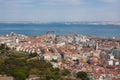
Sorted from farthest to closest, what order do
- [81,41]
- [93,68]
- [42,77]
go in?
[81,41] → [93,68] → [42,77]

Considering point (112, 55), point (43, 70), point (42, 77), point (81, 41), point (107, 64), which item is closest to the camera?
point (42, 77)

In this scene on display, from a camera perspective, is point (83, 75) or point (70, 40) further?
point (70, 40)

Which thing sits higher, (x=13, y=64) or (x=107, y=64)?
(x=13, y=64)

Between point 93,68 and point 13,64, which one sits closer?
point 13,64

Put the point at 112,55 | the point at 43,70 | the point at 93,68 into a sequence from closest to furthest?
1. the point at 43,70
2. the point at 93,68
3. the point at 112,55

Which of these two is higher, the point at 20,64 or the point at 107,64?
the point at 20,64

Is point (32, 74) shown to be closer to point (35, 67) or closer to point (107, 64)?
point (35, 67)

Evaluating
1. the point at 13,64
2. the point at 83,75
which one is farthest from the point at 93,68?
the point at 13,64

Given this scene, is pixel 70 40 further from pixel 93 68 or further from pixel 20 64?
pixel 20 64

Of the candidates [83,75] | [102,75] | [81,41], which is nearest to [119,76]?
[102,75]
